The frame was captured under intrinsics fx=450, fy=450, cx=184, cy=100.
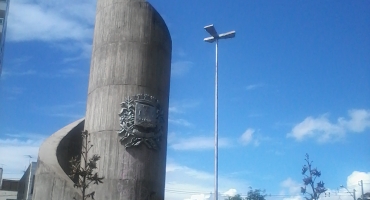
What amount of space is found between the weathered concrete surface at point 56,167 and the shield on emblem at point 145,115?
3.21m

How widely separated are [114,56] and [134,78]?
1265mm

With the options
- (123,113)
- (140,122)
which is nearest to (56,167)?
(123,113)

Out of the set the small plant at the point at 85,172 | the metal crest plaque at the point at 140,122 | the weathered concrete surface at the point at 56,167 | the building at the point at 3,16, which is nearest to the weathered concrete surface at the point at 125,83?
the metal crest plaque at the point at 140,122

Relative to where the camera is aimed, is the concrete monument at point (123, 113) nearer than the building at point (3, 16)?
Yes

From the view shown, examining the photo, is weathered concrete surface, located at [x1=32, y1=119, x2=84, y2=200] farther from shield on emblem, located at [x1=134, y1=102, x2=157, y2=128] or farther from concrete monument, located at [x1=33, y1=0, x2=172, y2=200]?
shield on emblem, located at [x1=134, y1=102, x2=157, y2=128]

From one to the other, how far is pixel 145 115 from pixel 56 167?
364 cm

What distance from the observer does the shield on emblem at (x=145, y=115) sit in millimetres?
16391

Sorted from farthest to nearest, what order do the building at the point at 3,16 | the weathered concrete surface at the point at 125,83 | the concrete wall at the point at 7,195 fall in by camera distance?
the concrete wall at the point at 7,195, the building at the point at 3,16, the weathered concrete surface at the point at 125,83

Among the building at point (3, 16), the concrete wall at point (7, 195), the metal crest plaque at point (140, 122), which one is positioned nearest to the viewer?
the metal crest plaque at point (140, 122)

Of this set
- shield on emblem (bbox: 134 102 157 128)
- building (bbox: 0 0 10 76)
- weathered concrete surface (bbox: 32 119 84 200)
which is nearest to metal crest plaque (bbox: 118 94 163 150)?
shield on emblem (bbox: 134 102 157 128)

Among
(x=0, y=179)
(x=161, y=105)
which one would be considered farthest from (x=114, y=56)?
(x=0, y=179)

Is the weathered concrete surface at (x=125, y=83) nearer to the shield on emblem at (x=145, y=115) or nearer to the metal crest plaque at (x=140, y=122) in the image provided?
the metal crest plaque at (x=140, y=122)

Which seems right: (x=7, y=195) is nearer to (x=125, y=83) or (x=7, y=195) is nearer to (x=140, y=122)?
(x=125, y=83)

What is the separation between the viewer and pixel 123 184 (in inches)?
630
